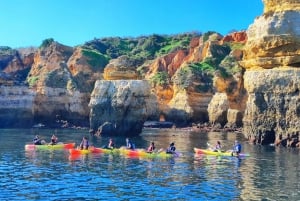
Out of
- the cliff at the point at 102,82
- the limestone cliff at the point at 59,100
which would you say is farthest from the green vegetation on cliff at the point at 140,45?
the limestone cliff at the point at 59,100

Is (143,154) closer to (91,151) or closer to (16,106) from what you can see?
(91,151)

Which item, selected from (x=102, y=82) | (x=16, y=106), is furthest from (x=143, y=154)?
(x=16, y=106)

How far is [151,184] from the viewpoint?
94.8ft

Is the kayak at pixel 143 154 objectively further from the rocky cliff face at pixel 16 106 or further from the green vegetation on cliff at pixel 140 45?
the green vegetation on cliff at pixel 140 45

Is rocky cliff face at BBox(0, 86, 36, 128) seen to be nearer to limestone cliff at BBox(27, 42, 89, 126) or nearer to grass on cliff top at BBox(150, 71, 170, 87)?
limestone cliff at BBox(27, 42, 89, 126)

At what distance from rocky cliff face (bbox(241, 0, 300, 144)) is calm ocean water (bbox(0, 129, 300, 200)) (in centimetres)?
614

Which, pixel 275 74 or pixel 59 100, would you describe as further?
pixel 59 100

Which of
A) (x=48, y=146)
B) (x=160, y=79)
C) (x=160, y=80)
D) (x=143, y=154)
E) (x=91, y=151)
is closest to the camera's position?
(x=143, y=154)

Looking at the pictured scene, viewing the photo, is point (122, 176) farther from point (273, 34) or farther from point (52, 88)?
point (52, 88)

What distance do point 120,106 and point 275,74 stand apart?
21276 mm

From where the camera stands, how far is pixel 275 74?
5144 cm

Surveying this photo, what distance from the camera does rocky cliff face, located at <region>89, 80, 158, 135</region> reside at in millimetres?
64000

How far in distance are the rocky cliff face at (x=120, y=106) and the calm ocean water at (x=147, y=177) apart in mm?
18504

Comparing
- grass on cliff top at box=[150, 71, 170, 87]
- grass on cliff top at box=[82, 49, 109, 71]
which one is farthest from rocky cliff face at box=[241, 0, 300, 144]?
grass on cliff top at box=[82, 49, 109, 71]
